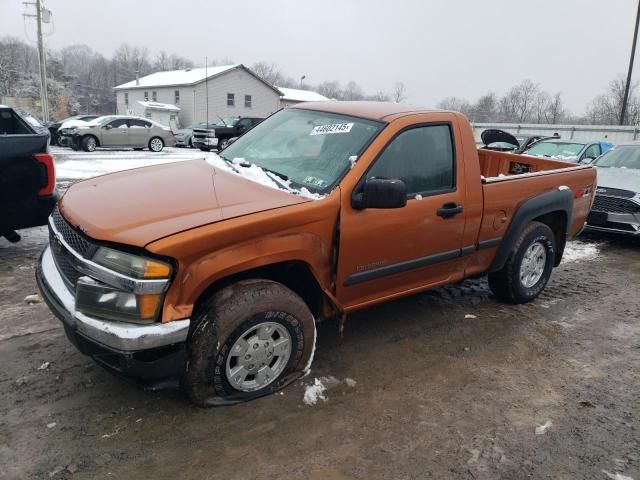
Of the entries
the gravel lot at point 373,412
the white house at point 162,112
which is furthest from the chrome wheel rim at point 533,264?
the white house at point 162,112

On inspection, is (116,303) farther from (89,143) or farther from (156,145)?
(156,145)

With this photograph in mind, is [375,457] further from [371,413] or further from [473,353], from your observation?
[473,353]

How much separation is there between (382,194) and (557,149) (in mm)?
10355

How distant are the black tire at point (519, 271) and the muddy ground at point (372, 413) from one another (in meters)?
0.45

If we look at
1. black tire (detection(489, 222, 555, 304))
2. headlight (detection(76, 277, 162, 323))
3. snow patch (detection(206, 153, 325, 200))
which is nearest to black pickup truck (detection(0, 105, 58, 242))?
snow patch (detection(206, 153, 325, 200))

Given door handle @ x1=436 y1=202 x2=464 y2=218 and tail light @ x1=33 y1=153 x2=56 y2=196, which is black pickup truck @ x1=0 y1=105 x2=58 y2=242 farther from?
door handle @ x1=436 y1=202 x2=464 y2=218

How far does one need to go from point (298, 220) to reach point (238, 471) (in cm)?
141

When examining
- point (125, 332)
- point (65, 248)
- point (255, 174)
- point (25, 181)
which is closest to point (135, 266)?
point (125, 332)

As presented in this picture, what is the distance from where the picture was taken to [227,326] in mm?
2801

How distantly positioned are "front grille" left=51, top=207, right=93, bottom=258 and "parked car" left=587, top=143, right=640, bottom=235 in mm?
7316

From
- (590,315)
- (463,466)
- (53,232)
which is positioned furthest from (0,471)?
(590,315)

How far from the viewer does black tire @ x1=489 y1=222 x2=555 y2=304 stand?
4645 mm

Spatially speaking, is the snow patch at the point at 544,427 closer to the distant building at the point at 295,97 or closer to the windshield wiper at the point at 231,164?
the windshield wiper at the point at 231,164

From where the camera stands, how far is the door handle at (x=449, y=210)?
3.71m
